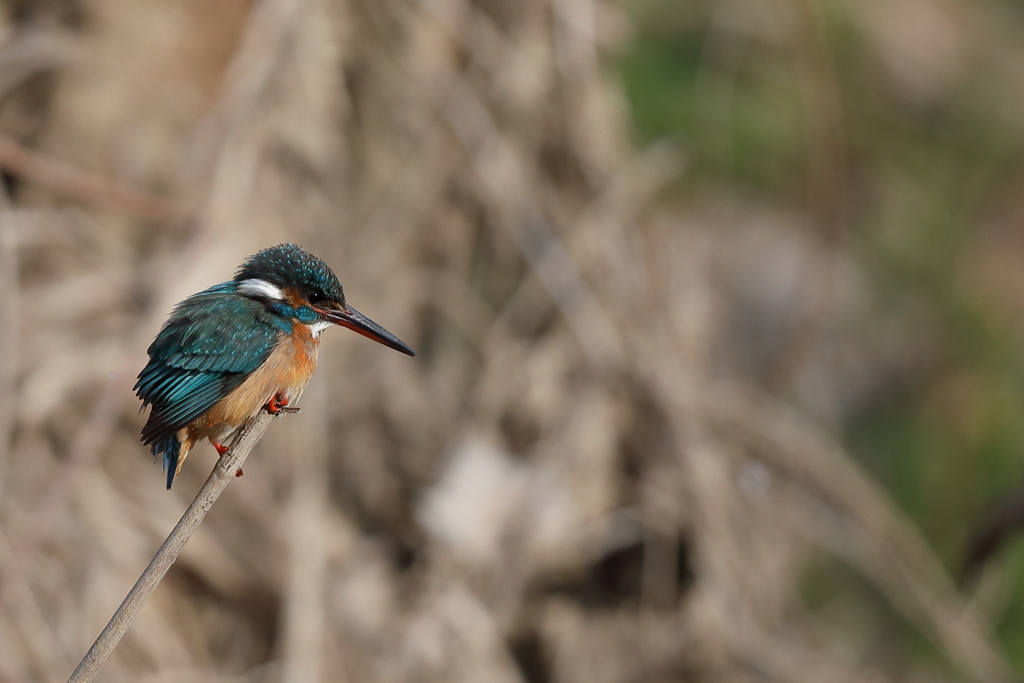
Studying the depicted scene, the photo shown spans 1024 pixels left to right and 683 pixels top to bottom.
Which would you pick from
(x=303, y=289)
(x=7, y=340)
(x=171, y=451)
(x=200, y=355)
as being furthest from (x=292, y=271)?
(x=7, y=340)

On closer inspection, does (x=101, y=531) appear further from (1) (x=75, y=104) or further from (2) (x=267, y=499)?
(1) (x=75, y=104)

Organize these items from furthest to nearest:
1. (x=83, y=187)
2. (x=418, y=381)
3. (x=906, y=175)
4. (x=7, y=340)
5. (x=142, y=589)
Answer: (x=906, y=175), (x=418, y=381), (x=7, y=340), (x=83, y=187), (x=142, y=589)

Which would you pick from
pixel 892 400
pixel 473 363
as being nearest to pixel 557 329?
pixel 473 363

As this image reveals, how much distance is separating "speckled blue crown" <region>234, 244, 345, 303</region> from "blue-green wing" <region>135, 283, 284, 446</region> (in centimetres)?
5

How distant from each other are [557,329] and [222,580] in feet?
4.07

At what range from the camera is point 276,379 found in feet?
3.16

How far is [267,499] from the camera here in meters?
2.78

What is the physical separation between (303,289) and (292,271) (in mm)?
19

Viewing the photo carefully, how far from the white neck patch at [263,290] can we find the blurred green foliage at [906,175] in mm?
3670

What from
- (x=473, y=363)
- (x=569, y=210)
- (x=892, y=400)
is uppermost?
(x=569, y=210)

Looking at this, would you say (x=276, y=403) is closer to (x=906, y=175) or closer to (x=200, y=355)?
(x=200, y=355)

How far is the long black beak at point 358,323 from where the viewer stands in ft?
2.85

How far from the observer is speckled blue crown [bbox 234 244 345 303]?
0.89m

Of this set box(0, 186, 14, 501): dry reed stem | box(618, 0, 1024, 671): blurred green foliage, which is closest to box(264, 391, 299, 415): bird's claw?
box(0, 186, 14, 501): dry reed stem
